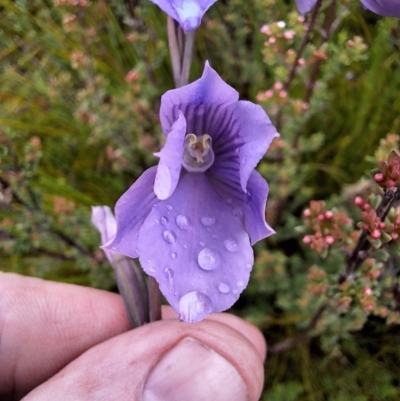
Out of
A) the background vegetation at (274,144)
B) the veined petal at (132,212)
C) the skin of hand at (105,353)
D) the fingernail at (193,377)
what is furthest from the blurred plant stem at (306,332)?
the veined petal at (132,212)

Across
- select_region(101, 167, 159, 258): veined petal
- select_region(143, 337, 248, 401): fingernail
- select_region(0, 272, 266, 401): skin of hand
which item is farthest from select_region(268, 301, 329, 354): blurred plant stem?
select_region(101, 167, 159, 258): veined petal

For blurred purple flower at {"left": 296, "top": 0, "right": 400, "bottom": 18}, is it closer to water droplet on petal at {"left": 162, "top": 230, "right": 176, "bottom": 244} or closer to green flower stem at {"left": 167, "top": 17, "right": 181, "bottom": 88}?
green flower stem at {"left": 167, "top": 17, "right": 181, "bottom": 88}

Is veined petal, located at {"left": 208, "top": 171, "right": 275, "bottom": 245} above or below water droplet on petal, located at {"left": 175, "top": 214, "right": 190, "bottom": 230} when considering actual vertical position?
above

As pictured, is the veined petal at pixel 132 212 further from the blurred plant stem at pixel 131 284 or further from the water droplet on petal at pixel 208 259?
the blurred plant stem at pixel 131 284

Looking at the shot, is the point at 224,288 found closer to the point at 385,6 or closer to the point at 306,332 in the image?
the point at 385,6

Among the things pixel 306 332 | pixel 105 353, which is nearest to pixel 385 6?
pixel 105 353

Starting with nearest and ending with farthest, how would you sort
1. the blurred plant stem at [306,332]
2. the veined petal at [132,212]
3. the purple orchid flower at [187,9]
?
the purple orchid flower at [187,9]
the veined petal at [132,212]
the blurred plant stem at [306,332]
